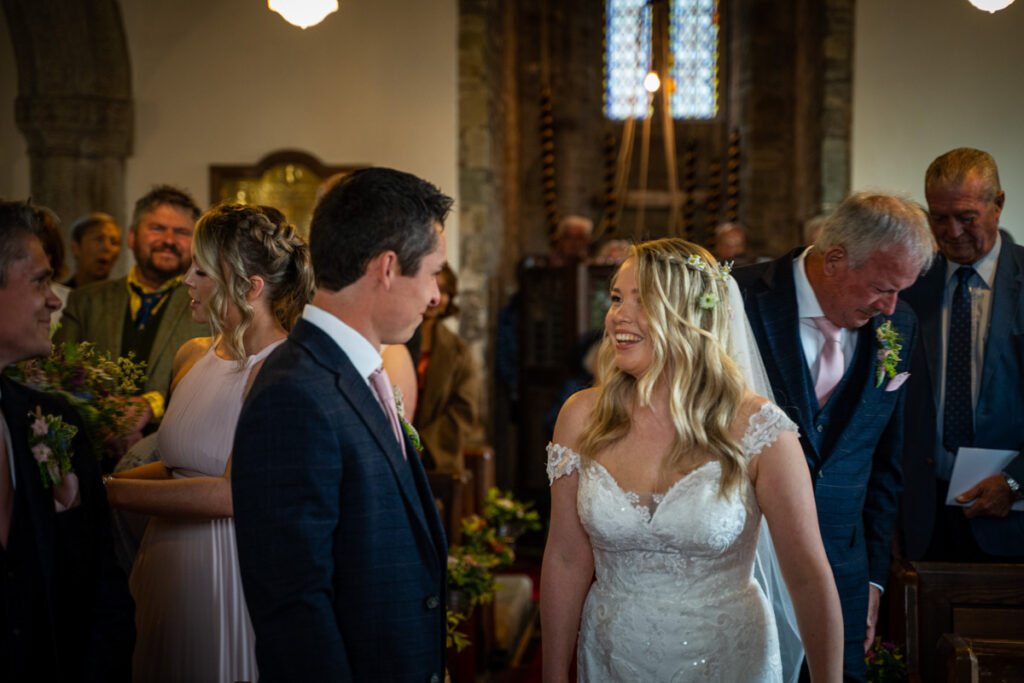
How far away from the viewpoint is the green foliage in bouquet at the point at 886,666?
2.85 metres

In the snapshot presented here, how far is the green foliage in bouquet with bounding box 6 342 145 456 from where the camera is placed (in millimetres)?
2554

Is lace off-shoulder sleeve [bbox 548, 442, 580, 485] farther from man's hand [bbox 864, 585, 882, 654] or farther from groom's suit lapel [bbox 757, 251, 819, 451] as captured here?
man's hand [bbox 864, 585, 882, 654]

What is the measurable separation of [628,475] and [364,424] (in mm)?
725

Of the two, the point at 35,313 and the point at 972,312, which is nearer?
the point at 35,313

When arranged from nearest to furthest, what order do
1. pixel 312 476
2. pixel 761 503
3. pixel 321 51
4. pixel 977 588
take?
pixel 312 476, pixel 761 503, pixel 977 588, pixel 321 51

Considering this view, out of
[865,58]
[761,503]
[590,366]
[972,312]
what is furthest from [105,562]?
[865,58]

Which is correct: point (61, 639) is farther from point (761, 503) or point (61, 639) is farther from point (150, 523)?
point (761, 503)

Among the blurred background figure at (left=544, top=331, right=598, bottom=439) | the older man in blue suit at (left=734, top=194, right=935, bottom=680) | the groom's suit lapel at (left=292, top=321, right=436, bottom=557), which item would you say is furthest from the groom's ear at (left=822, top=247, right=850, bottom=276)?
the blurred background figure at (left=544, top=331, right=598, bottom=439)

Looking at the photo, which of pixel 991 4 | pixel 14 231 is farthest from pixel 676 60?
pixel 14 231

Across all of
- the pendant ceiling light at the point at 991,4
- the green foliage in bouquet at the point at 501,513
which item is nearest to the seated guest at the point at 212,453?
the green foliage in bouquet at the point at 501,513

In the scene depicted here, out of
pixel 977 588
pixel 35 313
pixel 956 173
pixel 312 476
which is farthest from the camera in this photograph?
pixel 956 173

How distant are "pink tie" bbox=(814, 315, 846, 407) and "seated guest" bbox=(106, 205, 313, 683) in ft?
4.70

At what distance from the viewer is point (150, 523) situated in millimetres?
2520

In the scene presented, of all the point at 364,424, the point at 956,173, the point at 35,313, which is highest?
the point at 956,173
